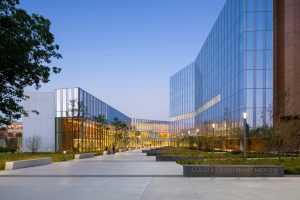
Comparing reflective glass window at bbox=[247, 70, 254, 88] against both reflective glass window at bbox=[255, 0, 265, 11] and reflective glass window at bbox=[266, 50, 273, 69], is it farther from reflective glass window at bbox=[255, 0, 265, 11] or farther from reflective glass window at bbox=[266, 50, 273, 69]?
reflective glass window at bbox=[255, 0, 265, 11]

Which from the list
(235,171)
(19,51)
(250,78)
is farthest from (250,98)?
(19,51)

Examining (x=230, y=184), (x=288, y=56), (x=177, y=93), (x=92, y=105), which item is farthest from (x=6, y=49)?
(x=177, y=93)

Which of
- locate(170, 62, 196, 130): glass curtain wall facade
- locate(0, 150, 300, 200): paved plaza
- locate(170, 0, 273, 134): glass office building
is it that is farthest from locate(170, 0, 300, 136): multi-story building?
locate(170, 62, 196, 130): glass curtain wall facade

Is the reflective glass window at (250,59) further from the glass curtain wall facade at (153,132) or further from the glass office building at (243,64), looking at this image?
the glass curtain wall facade at (153,132)

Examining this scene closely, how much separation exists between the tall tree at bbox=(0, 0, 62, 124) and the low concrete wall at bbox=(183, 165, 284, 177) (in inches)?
494

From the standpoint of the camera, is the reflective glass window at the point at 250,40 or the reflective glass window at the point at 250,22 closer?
the reflective glass window at the point at 250,40

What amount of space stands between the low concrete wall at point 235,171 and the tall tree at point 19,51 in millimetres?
12545

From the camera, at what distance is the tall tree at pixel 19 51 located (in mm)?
10664

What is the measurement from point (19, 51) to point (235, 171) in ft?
51.9

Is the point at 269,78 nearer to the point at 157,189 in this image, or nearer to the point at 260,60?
the point at 260,60

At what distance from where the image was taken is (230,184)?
19.6 metres

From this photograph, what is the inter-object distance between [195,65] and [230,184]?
341 ft

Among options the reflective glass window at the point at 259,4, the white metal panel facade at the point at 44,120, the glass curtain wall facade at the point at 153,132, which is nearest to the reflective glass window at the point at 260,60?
→ the reflective glass window at the point at 259,4

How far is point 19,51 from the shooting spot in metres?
10.8
